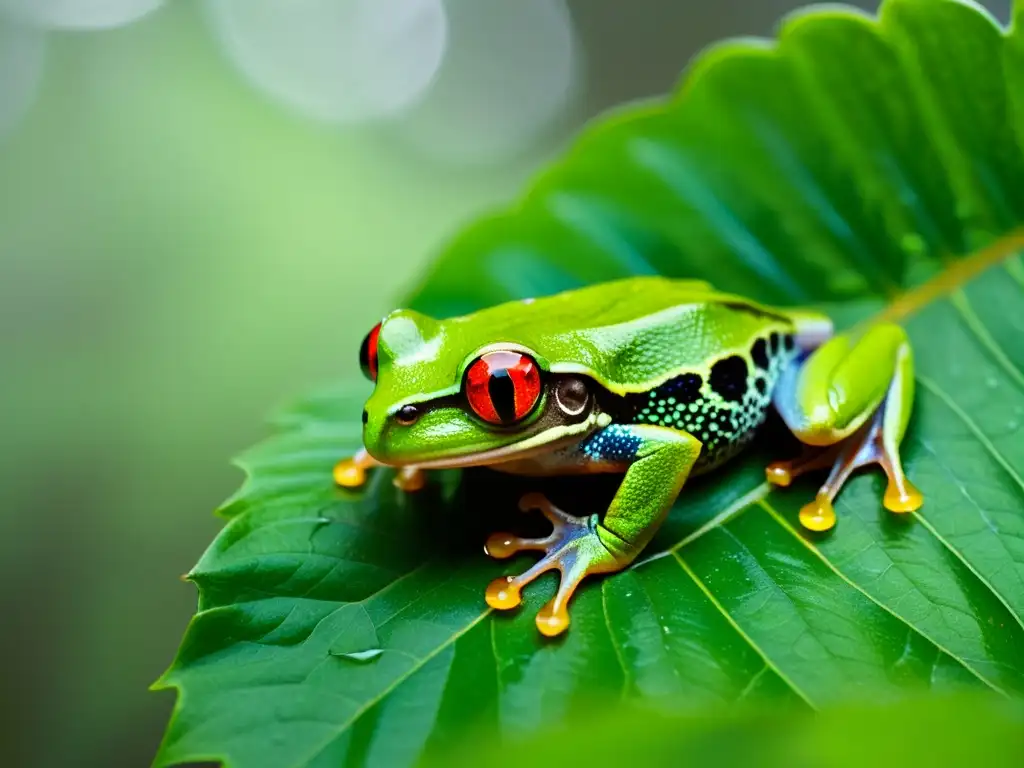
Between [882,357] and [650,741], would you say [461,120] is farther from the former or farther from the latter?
[650,741]

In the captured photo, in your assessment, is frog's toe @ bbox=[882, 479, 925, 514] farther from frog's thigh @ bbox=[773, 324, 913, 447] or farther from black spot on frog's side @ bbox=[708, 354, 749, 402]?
black spot on frog's side @ bbox=[708, 354, 749, 402]

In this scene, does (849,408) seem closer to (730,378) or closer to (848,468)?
(848,468)

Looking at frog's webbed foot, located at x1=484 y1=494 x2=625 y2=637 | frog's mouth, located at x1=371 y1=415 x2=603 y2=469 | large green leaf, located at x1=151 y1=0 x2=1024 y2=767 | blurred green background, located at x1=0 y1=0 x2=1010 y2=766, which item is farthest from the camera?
blurred green background, located at x1=0 y1=0 x2=1010 y2=766

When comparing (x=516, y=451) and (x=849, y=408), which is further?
(x=849, y=408)

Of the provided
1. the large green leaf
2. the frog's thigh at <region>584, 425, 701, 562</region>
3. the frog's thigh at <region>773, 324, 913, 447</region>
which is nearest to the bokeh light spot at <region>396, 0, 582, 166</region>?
the large green leaf

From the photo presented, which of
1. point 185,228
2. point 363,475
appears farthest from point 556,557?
point 185,228

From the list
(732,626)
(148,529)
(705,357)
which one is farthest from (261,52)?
(732,626)
